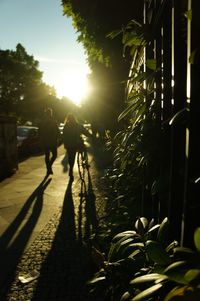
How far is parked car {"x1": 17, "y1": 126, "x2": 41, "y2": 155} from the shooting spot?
20.3m

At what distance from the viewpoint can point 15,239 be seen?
5.51 metres

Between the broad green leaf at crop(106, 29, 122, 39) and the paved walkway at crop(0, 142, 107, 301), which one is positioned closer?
the broad green leaf at crop(106, 29, 122, 39)

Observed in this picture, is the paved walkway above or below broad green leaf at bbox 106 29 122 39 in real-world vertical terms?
below

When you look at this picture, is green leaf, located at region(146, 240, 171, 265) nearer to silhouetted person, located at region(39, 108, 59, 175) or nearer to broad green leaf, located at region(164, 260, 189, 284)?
broad green leaf, located at region(164, 260, 189, 284)

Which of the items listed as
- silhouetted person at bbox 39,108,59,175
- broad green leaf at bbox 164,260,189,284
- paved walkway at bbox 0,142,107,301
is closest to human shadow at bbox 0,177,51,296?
paved walkway at bbox 0,142,107,301

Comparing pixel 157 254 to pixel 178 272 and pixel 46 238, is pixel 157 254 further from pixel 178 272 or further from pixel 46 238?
pixel 46 238

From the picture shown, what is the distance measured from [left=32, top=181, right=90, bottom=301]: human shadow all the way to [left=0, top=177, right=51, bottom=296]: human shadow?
1.11 feet

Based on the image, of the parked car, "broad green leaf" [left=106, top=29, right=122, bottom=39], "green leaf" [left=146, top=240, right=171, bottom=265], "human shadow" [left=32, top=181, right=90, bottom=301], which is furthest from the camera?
the parked car

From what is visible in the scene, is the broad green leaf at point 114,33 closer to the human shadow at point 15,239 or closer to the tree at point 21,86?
the human shadow at point 15,239

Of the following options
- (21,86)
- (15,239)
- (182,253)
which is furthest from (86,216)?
(21,86)

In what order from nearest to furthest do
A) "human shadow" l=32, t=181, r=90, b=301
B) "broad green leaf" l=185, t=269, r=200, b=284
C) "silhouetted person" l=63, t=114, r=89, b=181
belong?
"broad green leaf" l=185, t=269, r=200, b=284 → "human shadow" l=32, t=181, r=90, b=301 → "silhouetted person" l=63, t=114, r=89, b=181

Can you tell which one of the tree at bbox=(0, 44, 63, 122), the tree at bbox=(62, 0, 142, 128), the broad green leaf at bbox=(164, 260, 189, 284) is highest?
the tree at bbox=(0, 44, 63, 122)

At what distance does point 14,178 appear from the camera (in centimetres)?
1170

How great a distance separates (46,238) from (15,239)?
1.34ft
